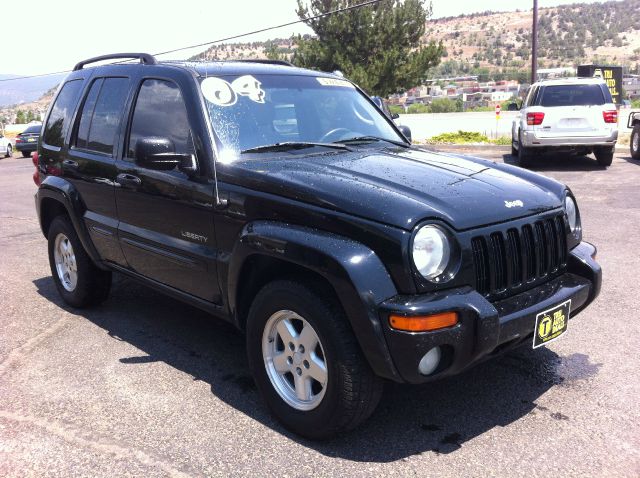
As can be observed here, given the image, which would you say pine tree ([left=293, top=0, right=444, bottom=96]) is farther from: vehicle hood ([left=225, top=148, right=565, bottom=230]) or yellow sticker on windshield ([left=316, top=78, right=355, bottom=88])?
vehicle hood ([left=225, top=148, right=565, bottom=230])

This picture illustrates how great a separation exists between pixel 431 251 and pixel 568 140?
1100cm

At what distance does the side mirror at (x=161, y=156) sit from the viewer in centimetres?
362

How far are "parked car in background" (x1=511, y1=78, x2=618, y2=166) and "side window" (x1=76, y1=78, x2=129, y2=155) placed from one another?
1002 cm

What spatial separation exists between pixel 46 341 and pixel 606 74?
23465 millimetres

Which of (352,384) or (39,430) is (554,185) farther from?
(39,430)

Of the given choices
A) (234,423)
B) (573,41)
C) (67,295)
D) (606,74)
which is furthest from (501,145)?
(573,41)

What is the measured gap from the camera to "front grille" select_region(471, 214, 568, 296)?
10.0ft

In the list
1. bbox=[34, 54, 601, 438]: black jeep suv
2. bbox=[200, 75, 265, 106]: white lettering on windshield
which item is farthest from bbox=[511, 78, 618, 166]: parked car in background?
bbox=[200, 75, 265, 106]: white lettering on windshield

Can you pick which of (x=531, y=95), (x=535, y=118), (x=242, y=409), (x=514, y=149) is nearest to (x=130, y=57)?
(x=242, y=409)

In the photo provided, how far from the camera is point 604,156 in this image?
516 inches

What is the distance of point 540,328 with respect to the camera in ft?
10.4

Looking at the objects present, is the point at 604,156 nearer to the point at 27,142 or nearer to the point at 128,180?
the point at 128,180

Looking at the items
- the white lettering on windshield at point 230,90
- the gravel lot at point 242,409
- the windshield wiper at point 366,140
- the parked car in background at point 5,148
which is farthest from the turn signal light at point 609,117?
the parked car in background at point 5,148

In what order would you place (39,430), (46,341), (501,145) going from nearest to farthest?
(39,430), (46,341), (501,145)
